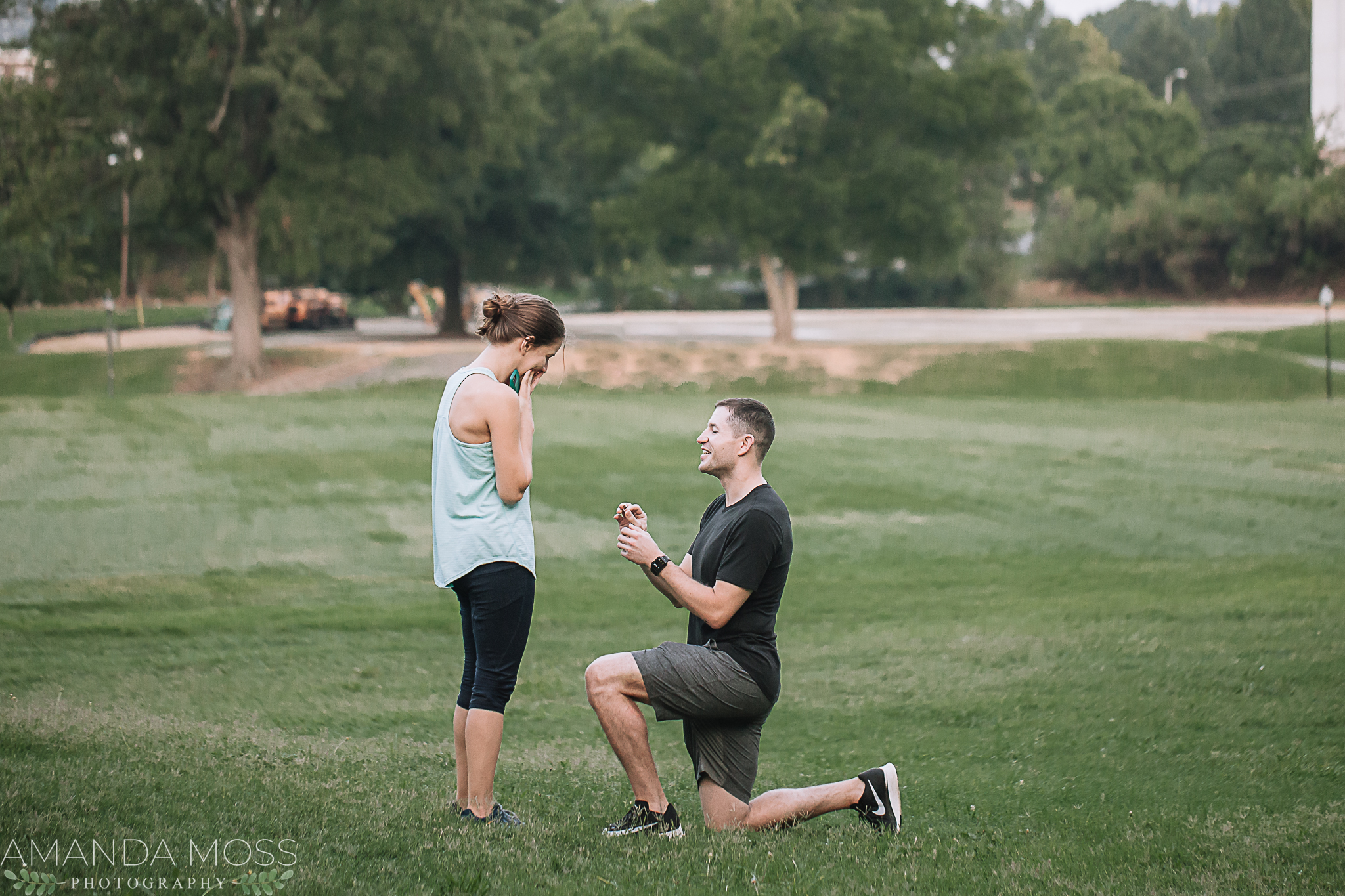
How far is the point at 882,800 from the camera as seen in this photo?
17.0 ft

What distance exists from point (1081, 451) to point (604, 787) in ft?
56.7

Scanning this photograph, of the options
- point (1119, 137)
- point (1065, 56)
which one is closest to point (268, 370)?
point (1119, 137)

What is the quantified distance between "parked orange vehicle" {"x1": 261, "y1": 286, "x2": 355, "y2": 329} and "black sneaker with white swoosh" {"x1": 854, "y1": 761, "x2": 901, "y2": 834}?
60.3 meters

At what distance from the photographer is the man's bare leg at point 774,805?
5.00m

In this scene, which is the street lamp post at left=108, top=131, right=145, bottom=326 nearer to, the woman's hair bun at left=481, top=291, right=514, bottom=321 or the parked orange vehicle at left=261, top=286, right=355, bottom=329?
the parked orange vehicle at left=261, top=286, right=355, bottom=329

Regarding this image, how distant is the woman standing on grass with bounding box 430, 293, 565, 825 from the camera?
4680mm

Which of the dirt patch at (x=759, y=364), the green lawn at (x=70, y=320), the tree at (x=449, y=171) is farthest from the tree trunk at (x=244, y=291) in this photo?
the green lawn at (x=70, y=320)

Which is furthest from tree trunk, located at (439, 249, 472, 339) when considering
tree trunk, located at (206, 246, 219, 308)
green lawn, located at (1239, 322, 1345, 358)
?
green lawn, located at (1239, 322, 1345, 358)

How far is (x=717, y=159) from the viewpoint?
4694cm

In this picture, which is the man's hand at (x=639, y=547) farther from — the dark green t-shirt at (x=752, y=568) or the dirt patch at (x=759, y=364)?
the dirt patch at (x=759, y=364)

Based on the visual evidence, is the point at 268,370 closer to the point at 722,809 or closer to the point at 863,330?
the point at 863,330

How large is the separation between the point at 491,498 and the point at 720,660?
3.43 ft

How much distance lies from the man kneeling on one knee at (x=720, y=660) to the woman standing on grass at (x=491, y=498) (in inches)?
14.9

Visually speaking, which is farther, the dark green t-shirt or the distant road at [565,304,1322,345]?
the distant road at [565,304,1322,345]
